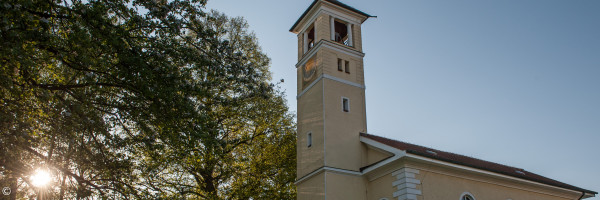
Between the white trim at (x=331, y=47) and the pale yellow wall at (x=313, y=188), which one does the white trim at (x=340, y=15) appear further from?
the pale yellow wall at (x=313, y=188)

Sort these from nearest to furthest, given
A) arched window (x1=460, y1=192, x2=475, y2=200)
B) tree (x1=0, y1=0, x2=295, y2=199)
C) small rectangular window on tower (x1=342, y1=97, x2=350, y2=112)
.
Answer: tree (x1=0, y1=0, x2=295, y2=199)
arched window (x1=460, y1=192, x2=475, y2=200)
small rectangular window on tower (x1=342, y1=97, x2=350, y2=112)

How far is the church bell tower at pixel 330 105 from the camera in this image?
18188mm

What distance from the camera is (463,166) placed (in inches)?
676

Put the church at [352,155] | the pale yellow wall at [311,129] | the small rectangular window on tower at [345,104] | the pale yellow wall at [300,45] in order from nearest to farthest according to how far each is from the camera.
Result: the church at [352,155], the pale yellow wall at [311,129], the small rectangular window on tower at [345,104], the pale yellow wall at [300,45]

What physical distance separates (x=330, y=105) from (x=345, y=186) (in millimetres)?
3681

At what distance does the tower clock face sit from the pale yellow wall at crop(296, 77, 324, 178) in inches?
26.9

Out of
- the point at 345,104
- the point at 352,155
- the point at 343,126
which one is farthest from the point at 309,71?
the point at 352,155

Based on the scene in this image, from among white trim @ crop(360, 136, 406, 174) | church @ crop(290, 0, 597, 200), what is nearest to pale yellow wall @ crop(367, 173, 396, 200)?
church @ crop(290, 0, 597, 200)

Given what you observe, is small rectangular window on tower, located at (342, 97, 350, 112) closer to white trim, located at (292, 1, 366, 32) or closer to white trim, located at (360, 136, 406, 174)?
white trim, located at (360, 136, 406, 174)

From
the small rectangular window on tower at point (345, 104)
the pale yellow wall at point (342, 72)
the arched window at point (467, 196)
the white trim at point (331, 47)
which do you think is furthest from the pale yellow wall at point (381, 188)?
the white trim at point (331, 47)

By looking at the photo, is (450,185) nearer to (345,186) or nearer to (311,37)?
(345,186)

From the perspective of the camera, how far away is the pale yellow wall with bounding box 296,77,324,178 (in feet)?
61.8

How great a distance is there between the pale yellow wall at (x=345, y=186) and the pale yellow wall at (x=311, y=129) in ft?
2.84

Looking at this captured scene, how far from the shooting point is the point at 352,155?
1891cm
